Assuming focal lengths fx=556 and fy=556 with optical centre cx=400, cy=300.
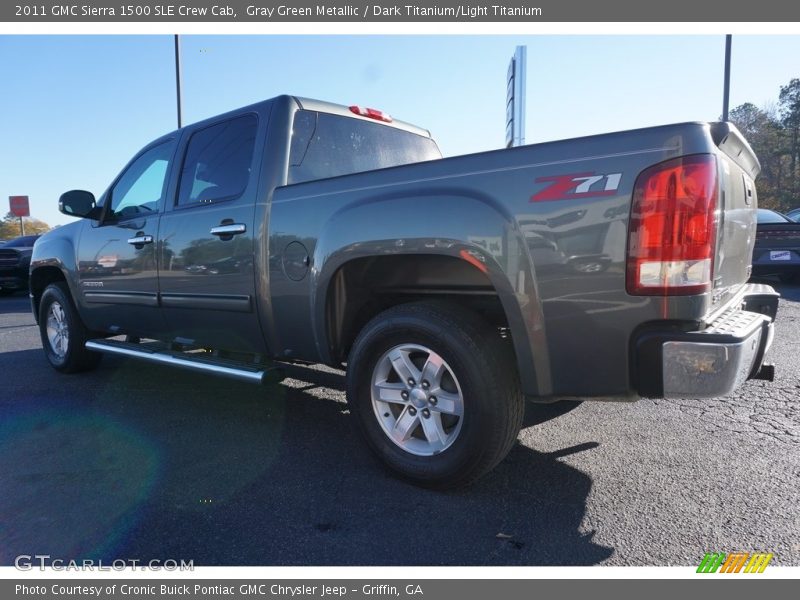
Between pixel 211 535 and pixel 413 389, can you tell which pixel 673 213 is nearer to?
pixel 413 389

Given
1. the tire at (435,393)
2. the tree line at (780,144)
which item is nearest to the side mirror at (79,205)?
the tire at (435,393)

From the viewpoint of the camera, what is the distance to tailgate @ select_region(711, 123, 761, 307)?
227 centimetres

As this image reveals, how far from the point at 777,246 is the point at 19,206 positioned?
36840 millimetres

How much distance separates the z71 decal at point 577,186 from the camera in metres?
2.16

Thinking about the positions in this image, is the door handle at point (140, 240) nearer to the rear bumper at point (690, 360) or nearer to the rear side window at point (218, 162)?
the rear side window at point (218, 162)

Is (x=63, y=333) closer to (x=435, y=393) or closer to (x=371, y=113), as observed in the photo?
(x=371, y=113)

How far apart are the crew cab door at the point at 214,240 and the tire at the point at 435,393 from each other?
3.38ft

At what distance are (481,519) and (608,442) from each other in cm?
125

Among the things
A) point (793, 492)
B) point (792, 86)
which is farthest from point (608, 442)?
point (792, 86)

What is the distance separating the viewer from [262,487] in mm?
2795

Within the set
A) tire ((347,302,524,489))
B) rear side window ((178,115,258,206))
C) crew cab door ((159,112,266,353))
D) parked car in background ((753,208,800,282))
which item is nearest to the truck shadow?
tire ((347,302,524,489))

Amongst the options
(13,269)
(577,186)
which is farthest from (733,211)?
(13,269)

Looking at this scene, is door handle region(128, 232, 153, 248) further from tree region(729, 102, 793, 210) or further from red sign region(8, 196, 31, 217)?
tree region(729, 102, 793, 210)

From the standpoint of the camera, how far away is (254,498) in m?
2.68
